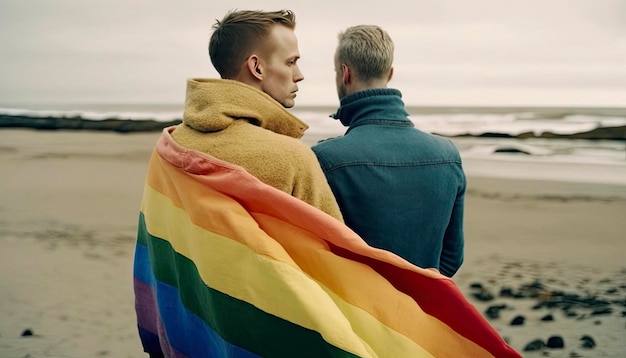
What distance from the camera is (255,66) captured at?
2166 mm

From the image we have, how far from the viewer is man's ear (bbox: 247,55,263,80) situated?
2154 mm

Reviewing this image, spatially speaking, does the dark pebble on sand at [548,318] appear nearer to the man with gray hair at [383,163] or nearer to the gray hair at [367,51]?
the man with gray hair at [383,163]

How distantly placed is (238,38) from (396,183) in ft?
2.41

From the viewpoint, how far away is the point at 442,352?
2000 millimetres

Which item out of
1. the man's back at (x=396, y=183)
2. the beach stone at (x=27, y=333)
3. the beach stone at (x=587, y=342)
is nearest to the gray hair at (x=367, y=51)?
the man's back at (x=396, y=183)

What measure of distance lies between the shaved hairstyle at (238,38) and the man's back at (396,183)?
431 mm

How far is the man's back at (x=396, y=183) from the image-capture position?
7.85 feet

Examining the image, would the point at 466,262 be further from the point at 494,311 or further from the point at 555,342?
the point at 555,342

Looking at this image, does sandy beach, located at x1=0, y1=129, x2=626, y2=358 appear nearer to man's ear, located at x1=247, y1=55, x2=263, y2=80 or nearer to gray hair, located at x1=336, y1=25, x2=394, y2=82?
gray hair, located at x1=336, y1=25, x2=394, y2=82

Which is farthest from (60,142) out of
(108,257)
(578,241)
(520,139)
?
(578,241)

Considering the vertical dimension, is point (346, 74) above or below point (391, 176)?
above

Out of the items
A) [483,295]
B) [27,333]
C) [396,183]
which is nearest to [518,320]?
[483,295]

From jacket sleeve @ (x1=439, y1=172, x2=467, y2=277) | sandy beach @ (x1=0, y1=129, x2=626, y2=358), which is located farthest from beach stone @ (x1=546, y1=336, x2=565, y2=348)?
jacket sleeve @ (x1=439, y1=172, x2=467, y2=277)

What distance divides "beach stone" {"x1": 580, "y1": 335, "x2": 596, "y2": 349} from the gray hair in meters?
3.08
